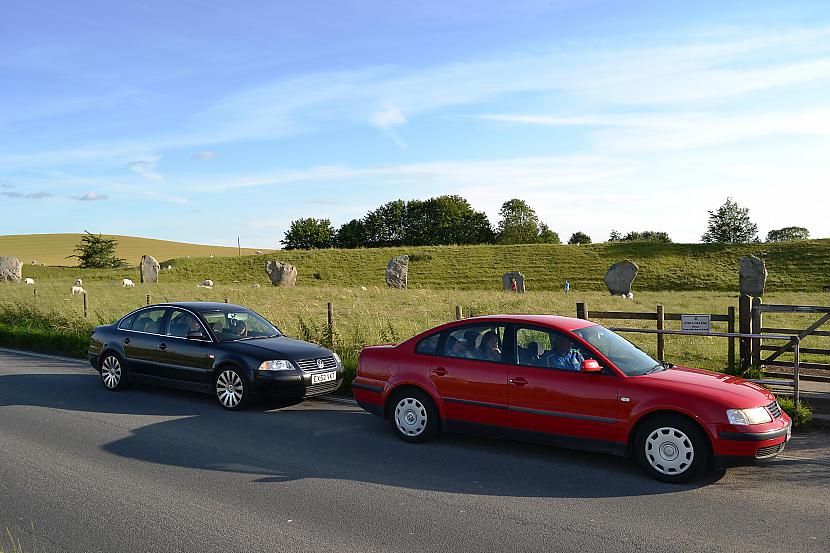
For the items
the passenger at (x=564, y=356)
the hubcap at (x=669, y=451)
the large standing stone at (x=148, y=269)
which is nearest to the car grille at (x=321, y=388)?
the passenger at (x=564, y=356)

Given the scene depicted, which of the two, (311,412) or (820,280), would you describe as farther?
(820,280)

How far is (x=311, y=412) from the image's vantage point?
9.30 metres

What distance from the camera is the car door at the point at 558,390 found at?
259 inches

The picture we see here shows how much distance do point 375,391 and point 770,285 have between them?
4387 centimetres

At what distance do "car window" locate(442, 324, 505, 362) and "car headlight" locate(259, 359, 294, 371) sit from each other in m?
2.78

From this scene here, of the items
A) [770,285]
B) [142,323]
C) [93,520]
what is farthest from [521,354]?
[770,285]

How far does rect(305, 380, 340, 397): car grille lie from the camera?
31.2 ft

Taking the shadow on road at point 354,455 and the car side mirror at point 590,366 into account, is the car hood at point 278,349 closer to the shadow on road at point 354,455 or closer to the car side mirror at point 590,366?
the shadow on road at point 354,455

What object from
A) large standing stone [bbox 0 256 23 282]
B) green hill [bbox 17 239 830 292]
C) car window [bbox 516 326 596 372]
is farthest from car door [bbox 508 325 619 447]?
large standing stone [bbox 0 256 23 282]

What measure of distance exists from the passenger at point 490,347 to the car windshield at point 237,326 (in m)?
4.44

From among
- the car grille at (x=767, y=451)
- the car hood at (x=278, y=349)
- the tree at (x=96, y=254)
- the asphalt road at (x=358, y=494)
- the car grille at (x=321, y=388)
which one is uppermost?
the tree at (x=96, y=254)

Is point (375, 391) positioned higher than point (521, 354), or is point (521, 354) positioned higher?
point (521, 354)

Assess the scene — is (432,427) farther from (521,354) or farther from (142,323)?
(142,323)

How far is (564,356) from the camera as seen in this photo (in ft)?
22.9
